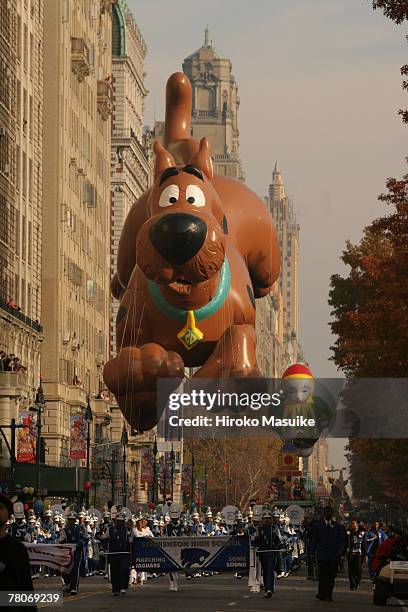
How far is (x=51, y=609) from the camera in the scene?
2527cm

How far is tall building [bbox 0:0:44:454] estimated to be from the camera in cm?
6681

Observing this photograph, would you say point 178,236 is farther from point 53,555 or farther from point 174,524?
point 174,524

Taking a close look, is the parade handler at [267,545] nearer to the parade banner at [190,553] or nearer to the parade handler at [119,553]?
the parade banner at [190,553]

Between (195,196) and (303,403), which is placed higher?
(195,196)

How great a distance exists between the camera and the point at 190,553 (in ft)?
107

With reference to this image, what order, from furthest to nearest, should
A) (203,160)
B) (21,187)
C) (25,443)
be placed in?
(21,187), (25,443), (203,160)

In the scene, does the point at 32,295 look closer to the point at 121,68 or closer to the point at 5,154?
the point at 5,154

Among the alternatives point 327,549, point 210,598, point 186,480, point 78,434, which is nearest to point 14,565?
point 327,549

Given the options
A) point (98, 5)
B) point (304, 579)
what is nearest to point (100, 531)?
point (304, 579)

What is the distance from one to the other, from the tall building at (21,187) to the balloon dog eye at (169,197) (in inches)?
1090

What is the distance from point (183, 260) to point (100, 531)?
10.5m

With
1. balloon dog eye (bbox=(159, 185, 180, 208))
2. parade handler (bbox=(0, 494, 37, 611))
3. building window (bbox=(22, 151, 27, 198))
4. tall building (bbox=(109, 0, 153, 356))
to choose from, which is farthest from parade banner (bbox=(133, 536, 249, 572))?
tall building (bbox=(109, 0, 153, 356))

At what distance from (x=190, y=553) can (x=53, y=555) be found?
164 inches

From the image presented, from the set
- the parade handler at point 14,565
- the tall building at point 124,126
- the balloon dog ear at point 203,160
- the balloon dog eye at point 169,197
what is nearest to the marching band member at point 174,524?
the balloon dog ear at point 203,160
